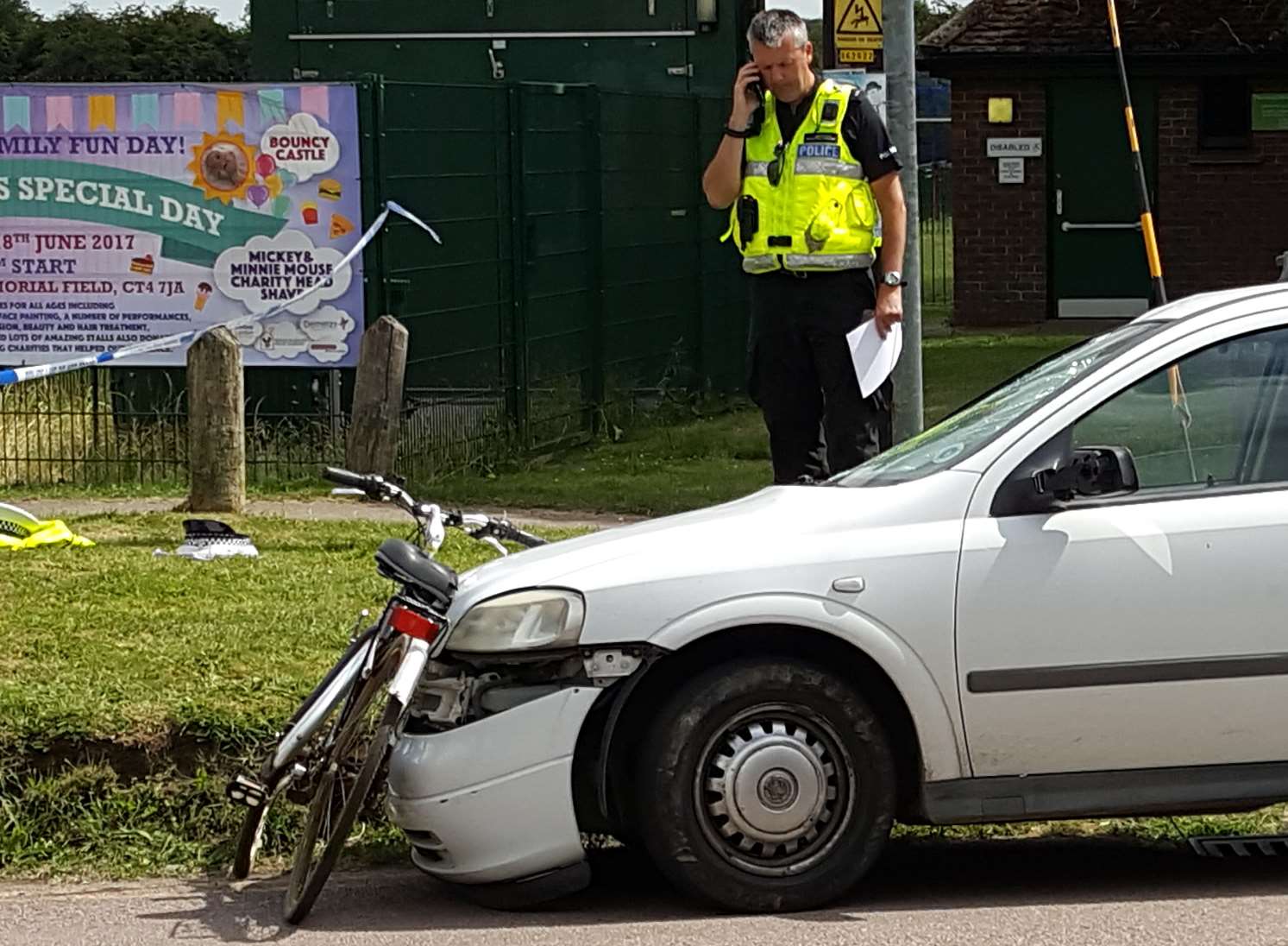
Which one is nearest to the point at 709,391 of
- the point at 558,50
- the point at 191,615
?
the point at 558,50

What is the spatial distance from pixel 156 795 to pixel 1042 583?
8.75 ft

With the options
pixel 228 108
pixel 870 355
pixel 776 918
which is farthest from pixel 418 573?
pixel 228 108

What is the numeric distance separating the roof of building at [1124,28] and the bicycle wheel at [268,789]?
17.2 m

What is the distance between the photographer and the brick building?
22.3 m

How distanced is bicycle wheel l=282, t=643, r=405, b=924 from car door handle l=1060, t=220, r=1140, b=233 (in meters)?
17.6

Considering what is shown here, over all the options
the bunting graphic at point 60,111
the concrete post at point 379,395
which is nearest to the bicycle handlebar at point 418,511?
the concrete post at point 379,395

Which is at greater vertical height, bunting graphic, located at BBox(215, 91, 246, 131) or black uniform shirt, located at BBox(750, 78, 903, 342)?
bunting graphic, located at BBox(215, 91, 246, 131)

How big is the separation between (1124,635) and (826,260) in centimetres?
304

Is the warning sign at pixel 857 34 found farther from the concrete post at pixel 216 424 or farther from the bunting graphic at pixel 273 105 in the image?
the bunting graphic at pixel 273 105

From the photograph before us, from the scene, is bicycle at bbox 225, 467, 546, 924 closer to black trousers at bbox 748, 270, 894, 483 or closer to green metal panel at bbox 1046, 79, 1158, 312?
black trousers at bbox 748, 270, 894, 483

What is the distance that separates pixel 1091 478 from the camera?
5625 millimetres

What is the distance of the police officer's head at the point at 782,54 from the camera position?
8219 millimetres

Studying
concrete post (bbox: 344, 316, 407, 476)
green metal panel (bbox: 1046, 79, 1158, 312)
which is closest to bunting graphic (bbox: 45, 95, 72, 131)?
concrete post (bbox: 344, 316, 407, 476)

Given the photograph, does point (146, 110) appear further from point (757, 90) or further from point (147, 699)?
point (147, 699)
